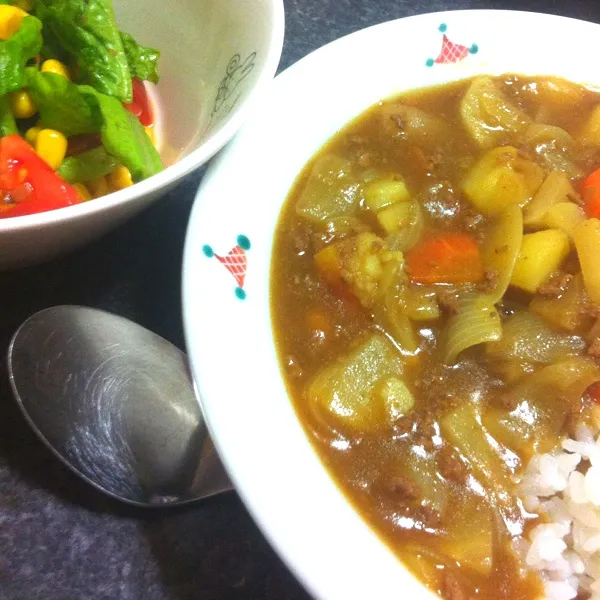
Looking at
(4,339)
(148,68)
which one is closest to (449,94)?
(148,68)

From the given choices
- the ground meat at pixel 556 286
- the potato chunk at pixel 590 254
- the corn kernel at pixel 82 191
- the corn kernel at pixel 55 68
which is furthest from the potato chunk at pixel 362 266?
the corn kernel at pixel 55 68

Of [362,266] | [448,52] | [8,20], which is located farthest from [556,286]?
[8,20]

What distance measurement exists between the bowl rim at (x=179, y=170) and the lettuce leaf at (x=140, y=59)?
385mm

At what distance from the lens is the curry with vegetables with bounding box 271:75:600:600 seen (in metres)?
1.45

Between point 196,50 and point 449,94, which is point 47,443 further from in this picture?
point 449,94

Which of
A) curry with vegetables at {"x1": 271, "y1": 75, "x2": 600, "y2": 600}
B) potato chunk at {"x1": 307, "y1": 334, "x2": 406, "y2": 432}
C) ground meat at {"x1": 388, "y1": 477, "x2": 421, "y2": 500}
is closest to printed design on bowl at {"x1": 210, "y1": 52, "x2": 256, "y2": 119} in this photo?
curry with vegetables at {"x1": 271, "y1": 75, "x2": 600, "y2": 600}

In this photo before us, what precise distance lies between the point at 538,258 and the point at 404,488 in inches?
28.2

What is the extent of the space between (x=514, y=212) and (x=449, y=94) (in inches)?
22.5

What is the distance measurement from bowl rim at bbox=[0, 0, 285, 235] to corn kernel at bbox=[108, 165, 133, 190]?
213 mm

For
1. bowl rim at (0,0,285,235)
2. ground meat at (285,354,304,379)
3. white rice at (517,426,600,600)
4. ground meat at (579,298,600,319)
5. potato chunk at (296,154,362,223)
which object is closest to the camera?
bowl rim at (0,0,285,235)

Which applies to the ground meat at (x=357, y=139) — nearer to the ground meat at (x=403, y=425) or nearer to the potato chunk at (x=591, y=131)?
the potato chunk at (x=591, y=131)

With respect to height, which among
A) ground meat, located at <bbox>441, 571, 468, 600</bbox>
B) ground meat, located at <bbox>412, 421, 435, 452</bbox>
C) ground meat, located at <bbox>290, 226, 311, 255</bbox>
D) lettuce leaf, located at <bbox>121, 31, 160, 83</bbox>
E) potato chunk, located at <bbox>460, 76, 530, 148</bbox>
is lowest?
ground meat, located at <bbox>441, 571, 468, 600</bbox>

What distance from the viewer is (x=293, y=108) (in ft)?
6.11

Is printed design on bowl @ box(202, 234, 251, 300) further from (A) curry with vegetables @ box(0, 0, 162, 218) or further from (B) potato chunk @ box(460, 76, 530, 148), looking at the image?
(B) potato chunk @ box(460, 76, 530, 148)
